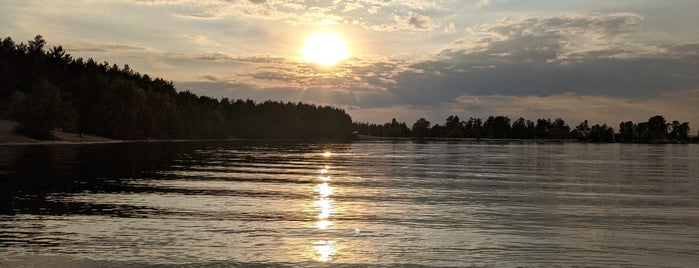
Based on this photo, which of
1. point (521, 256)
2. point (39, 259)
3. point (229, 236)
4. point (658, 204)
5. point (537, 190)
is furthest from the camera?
point (537, 190)

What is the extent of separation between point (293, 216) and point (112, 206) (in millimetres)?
9292


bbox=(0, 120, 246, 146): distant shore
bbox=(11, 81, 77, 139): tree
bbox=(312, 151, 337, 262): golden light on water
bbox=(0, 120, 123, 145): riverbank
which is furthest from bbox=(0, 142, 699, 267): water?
bbox=(11, 81, 77, 139): tree

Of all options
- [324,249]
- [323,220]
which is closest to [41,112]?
[323,220]

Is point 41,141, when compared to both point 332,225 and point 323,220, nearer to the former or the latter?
point 323,220

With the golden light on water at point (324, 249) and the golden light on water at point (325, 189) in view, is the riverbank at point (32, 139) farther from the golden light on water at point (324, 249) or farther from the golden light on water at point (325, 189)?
the golden light on water at point (324, 249)

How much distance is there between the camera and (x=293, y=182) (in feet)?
158

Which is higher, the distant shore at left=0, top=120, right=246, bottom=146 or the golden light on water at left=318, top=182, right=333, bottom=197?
the distant shore at left=0, top=120, right=246, bottom=146

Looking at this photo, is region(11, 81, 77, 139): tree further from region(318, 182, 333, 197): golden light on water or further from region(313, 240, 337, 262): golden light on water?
region(313, 240, 337, 262): golden light on water

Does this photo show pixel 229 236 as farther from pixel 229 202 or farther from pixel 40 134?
pixel 40 134

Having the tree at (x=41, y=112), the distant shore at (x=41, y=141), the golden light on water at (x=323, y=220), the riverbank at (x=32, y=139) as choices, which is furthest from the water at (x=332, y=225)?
the tree at (x=41, y=112)

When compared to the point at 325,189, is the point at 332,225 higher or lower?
higher

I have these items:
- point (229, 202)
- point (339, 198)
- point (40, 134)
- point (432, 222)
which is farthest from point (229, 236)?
point (40, 134)

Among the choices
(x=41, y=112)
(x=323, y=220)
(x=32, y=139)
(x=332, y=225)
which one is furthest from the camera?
(x=41, y=112)

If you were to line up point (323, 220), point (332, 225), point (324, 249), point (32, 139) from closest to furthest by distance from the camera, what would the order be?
point (324, 249)
point (332, 225)
point (323, 220)
point (32, 139)
